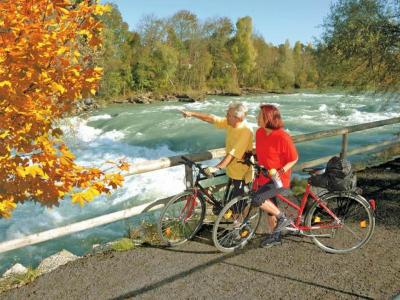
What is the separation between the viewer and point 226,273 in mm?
4367

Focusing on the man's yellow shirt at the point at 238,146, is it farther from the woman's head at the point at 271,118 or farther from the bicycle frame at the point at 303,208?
the bicycle frame at the point at 303,208

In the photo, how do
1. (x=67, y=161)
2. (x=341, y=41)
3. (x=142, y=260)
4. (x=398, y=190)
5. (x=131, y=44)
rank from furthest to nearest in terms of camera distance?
(x=131, y=44) < (x=341, y=41) < (x=398, y=190) < (x=142, y=260) < (x=67, y=161)

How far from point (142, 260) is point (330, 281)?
6.98 feet

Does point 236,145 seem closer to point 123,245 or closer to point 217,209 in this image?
point 217,209

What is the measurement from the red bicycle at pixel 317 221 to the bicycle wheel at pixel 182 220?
374mm

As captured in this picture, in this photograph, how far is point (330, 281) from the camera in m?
4.15

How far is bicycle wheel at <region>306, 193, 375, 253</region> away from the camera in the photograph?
4797 millimetres

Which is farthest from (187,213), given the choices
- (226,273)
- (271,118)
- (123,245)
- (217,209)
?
(271,118)

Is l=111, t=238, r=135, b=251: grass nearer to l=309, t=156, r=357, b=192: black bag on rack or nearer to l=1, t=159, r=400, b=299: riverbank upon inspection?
l=1, t=159, r=400, b=299: riverbank

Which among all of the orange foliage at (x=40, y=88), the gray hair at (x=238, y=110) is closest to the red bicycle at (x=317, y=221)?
the gray hair at (x=238, y=110)

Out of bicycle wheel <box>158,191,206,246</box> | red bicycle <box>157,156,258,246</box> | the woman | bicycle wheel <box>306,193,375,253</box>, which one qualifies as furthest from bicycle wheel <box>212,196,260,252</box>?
bicycle wheel <box>306,193,375,253</box>

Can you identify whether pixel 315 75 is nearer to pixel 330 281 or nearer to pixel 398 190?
pixel 398 190

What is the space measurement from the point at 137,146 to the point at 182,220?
A: 60.3 ft

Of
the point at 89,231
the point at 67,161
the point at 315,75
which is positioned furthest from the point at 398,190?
the point at 315,75
